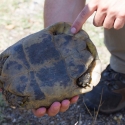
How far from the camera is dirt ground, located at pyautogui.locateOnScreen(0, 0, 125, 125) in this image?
1.98 meters

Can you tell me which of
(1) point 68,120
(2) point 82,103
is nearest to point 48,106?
(1) point 68,120

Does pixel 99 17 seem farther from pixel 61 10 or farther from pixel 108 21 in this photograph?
pixel 61 10

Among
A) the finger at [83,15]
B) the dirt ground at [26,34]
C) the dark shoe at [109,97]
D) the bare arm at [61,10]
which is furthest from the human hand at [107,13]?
the dark shoe at [109,97]

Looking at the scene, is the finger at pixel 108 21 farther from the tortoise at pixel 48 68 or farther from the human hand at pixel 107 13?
the tortoise at pixel 48 68

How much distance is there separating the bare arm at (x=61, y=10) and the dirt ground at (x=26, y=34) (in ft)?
1.83

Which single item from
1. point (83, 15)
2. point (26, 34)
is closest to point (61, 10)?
point (83, 15)

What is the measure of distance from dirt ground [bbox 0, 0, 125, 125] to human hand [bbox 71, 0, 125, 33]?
18.9 inches

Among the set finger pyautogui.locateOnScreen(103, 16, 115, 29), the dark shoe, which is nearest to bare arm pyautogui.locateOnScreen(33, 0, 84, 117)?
finger pyautogui.locateOnScreen(103, 16, 115, 29)

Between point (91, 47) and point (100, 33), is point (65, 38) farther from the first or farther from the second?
point (100, 33)

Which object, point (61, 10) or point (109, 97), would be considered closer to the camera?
point (61, 10)

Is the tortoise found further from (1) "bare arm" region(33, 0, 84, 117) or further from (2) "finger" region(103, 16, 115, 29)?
(1) "bare arm" region(33, 0, 84, 117)

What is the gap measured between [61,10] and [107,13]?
429 mm

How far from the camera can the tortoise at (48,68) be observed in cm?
146

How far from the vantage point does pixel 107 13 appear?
150cm
